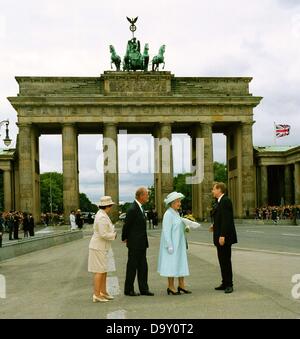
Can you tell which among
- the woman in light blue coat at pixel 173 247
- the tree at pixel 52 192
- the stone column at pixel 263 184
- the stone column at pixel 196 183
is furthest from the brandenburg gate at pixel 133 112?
the woman in light blue coat at pixel 173 247

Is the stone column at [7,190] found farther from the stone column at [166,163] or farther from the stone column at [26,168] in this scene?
the stone column at [166,163]

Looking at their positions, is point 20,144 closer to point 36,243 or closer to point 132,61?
point 132,61

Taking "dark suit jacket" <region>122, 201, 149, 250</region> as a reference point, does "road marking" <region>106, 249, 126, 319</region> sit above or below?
below

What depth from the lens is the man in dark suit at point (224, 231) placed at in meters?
13.4

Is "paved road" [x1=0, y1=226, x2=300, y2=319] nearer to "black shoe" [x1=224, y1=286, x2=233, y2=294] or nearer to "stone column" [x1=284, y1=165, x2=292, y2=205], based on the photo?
"black shoe" [x1=224, y1=286, x2=233, y2=294]

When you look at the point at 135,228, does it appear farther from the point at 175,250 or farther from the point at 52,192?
the point at 52,192

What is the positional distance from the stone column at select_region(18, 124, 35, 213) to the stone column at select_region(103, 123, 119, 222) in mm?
9101

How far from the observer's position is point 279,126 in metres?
83.7

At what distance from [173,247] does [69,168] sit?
72.1 m

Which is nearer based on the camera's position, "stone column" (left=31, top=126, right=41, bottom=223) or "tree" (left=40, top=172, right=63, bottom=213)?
"stone column" (left=31, top=126, right=41, bottom=223)

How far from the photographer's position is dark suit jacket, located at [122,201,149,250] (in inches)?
535

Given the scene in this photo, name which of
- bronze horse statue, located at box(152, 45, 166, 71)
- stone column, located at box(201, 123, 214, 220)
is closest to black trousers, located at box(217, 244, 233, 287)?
stone column, located at box(201, 123, 214, 220)

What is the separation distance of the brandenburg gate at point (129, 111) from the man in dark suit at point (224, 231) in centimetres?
7018

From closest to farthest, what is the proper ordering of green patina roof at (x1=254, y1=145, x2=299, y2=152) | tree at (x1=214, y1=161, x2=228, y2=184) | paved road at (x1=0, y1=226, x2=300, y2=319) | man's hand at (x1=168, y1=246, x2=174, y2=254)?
paved road at (x1=0, y1=226, x2=300, y2=319)
man's hand at (x1=168, y1=246, x2=174, y2=254)
green patina roof at (x1=254, y1=145, x2=299, y2=152)
tree at (x1=214, y1=161, x2=228, y2=184)
